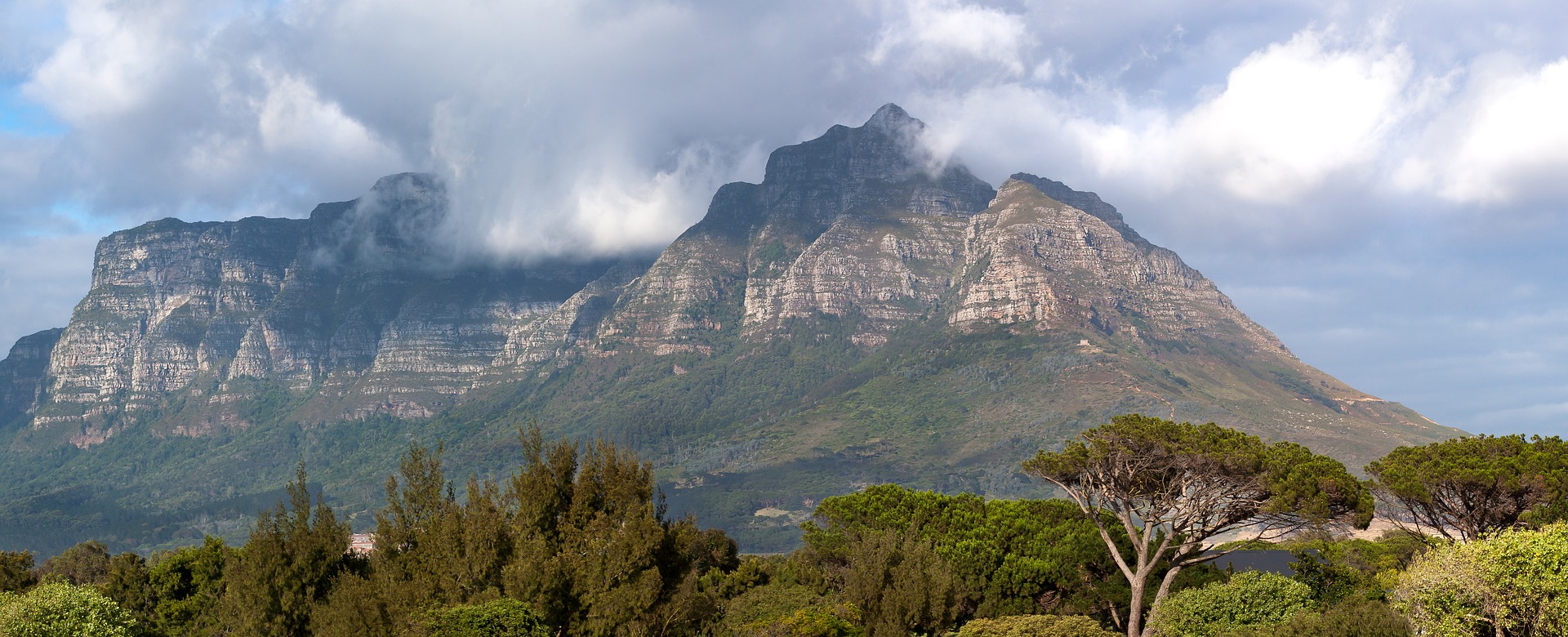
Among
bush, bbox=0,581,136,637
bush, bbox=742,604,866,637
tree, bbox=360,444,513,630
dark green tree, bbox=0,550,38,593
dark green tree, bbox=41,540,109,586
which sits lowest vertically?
dark green tree, bbox=41,540,109,586

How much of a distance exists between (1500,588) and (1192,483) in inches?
655

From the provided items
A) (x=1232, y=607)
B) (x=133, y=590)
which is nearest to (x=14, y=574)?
(x=133, y=590)

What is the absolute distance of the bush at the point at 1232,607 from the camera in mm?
50438

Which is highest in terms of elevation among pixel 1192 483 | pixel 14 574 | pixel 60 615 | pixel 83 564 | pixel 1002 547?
pixel 1192 483

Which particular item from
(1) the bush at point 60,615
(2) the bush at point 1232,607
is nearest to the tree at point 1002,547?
(2) the bush at point 1232,607

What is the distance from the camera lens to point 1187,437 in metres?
56.0

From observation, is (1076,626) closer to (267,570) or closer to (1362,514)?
(1362,514)

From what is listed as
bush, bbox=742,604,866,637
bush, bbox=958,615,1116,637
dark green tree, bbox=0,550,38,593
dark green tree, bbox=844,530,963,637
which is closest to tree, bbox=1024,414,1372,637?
bush, bbox=958,615,1116,637

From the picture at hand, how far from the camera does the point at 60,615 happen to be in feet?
155

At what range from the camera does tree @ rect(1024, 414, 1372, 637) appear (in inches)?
2045

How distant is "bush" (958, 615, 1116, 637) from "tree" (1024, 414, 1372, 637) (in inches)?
250

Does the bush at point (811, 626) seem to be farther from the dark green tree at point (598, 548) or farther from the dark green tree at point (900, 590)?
the dark green tree at point (598, 548)

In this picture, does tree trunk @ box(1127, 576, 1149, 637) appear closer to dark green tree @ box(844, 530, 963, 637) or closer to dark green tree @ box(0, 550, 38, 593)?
dark green tree @ box(844, 530, 963, 637)

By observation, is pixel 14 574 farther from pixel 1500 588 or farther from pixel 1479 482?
pixel 1479 482
